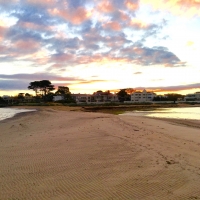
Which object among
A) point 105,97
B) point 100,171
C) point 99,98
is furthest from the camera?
point 99,98

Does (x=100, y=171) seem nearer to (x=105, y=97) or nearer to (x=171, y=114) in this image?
(x=171, y=114)

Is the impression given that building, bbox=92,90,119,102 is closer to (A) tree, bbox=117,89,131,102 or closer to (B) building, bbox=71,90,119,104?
(B) building, bbox=71,90,119,104

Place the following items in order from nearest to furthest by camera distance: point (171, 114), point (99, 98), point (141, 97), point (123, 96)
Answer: point (171, 114)
point (123, 96)
point (99, 98)
point (141, 97)

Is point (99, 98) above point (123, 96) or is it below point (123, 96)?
below

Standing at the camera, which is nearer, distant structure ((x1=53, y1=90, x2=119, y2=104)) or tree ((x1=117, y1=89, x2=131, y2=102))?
tree ((x1=117, y1=89, x2=131, y2=102))

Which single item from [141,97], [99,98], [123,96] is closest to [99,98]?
[99,98]

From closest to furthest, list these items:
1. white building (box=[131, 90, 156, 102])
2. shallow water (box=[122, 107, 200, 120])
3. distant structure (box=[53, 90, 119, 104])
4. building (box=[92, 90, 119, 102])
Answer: shallow water (box=[122, 107, 200, 120]) → distant structure (box=[53, 90, 119, 104]) → building (box=[92, 90, 119, 102]) → white building (box=[131, 90, 156, 102])

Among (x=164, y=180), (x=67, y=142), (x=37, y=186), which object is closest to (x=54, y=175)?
(x=37, y=186)

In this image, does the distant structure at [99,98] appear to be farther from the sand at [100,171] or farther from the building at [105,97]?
the sand at [100,171]

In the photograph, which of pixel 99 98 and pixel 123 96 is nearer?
pixel 123 96

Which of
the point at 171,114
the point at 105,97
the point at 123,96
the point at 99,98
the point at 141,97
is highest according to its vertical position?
the point at 123,96

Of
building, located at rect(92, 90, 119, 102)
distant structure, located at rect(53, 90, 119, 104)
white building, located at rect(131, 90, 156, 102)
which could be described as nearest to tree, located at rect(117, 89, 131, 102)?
distant structure, located at rect(53, 90, 119, 104)

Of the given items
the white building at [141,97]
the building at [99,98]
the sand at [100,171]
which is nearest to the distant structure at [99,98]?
the building at [99,98]

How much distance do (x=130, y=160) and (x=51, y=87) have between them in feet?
399
